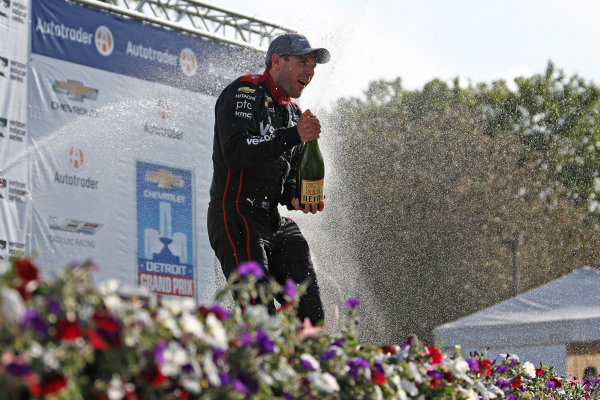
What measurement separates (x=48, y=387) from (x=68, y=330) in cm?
16

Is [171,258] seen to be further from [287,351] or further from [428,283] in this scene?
[428,283]

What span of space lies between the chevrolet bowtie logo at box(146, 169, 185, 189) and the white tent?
16.9 ft

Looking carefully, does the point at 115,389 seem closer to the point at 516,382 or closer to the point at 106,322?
the point at 106,322

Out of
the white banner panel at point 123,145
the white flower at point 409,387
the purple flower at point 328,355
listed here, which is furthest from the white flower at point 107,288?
the white banner panel at point 123,145

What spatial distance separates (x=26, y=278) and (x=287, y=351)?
3.39ft

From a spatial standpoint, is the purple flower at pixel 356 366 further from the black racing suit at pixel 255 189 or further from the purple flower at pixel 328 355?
the black racing suit at pixel 255 189

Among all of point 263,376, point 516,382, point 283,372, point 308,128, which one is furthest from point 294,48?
point 263,376

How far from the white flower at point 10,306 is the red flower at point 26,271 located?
174mm

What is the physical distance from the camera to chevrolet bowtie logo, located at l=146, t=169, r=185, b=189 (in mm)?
11266

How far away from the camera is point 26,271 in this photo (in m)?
1.84

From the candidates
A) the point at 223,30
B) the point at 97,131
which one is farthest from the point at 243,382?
the point at 223,30

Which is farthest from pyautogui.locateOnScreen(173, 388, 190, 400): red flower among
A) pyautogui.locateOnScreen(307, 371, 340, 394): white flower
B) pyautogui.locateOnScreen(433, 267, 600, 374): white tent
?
pyautogui.locateOnScreen(433, 267, 600, 374): white tent

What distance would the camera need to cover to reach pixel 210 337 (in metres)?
2.09

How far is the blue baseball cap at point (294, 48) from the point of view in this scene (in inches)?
192
